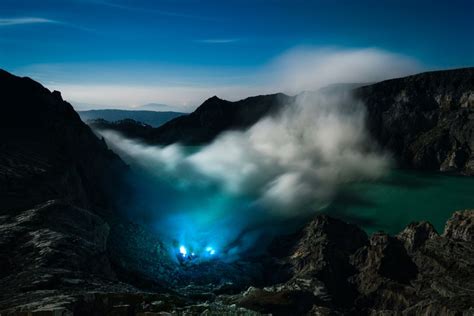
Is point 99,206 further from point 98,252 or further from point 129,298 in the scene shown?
point 129,298

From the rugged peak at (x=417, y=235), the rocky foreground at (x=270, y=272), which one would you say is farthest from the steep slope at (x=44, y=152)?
the rugged peak at (x=417, y=235)

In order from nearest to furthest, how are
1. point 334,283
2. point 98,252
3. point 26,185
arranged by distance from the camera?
point 98,252 → point 26,185 → point 334,283

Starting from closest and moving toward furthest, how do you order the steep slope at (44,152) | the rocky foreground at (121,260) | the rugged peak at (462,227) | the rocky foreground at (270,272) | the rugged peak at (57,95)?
the rocky foreground at (270,272) → the rocky foreground at (121,260) → the steep slope at (44,152) → the rugged peak at (57,95) → the rugged peak at (462,227)

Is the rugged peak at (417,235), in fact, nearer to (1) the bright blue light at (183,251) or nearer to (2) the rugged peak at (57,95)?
(1) the bright blue light at (183,251)

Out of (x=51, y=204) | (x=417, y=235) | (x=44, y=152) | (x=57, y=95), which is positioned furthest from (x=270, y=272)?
(x=51, y=204)

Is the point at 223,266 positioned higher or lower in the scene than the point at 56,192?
lower

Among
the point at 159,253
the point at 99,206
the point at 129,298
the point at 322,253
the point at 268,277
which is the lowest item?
the point at 268,277

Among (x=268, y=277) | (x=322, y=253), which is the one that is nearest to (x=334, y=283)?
(x=322, y=253)
